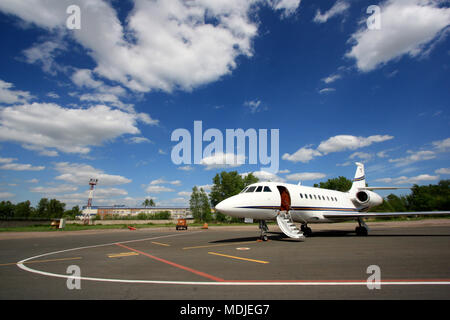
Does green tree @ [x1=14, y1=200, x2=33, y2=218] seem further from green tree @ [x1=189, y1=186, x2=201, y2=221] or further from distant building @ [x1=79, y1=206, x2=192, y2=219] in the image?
green tree @ [x1=189, y1=186, x2=201, y2=221]

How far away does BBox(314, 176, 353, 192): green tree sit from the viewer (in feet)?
278

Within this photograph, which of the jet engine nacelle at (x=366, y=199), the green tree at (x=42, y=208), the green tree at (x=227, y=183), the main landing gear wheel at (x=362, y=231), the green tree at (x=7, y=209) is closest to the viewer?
the main landing gear wheel at (x=362, y=231)

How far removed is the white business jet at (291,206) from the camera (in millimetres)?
11703

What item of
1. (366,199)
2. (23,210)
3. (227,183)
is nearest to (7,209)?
(23,210)

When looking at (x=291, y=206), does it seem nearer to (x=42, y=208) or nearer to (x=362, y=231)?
(x=362, y=231)

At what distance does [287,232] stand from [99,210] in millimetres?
148740

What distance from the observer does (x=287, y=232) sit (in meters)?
12.6

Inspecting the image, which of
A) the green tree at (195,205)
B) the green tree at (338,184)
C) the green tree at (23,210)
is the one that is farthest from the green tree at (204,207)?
the green tree at (23,210)

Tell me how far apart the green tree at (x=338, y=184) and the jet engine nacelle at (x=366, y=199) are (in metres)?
69.9

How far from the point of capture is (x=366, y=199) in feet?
64.7

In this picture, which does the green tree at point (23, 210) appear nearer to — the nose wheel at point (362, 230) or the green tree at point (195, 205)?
the green tree at point (195, 205)
